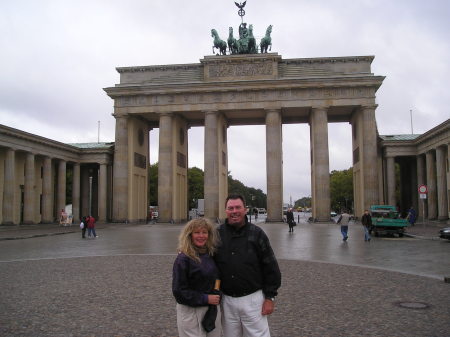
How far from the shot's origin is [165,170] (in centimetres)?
5416

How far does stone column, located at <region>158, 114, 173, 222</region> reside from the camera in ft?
176

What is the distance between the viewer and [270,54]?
173ft

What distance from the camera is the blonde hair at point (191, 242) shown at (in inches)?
190

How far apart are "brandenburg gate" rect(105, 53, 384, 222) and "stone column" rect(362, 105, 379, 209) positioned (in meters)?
0.10

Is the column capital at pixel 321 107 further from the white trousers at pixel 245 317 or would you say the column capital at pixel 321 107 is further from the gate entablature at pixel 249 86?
the white trousers at pixel 245 317

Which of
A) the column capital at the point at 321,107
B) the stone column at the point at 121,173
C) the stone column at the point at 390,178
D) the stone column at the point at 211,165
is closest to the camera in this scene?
the column capital at the point at 321,107

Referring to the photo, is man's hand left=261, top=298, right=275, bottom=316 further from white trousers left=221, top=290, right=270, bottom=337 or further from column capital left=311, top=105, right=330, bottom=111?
column capital left=311, top=105, right=330, bottom=111

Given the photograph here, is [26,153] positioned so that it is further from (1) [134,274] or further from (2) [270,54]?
(1) [134,274]

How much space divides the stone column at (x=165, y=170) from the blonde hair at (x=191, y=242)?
49332mm

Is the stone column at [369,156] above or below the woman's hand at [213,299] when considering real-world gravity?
above

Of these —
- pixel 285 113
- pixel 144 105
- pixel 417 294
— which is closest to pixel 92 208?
pixel 144 105

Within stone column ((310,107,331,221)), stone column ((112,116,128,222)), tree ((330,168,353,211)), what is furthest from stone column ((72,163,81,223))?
tree ((330,168,353,211))

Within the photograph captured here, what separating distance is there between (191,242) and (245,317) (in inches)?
38.1

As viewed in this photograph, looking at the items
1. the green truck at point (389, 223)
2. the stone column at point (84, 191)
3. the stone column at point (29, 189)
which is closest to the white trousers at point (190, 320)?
the green truck at point (389, 223)
